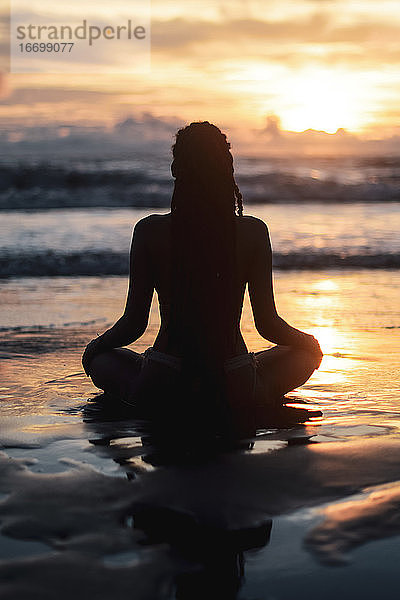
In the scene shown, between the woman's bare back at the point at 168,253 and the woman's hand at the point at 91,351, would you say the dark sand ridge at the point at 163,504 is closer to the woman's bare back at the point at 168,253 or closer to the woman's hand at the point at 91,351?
the woman's bare back at the point at 168,253

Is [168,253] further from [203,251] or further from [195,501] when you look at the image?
[195,501]

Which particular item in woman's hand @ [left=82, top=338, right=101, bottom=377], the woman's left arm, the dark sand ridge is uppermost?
the woman's left arm

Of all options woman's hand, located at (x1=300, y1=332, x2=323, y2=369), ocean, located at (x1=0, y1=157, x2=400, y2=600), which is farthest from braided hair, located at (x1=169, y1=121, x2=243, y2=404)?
woman's hand, located at (x1=300, y1=332, x2=323, y2=369)

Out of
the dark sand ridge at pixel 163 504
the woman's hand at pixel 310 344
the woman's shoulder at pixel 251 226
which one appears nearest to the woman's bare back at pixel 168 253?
the woman's shoulder at pixel 251 226

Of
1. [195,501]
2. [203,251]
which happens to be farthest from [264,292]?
[195,501]

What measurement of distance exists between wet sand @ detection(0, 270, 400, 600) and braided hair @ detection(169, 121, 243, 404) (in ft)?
1.48

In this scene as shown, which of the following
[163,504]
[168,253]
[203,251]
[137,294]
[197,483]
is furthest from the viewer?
[137,294]

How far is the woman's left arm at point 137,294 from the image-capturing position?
385 cm

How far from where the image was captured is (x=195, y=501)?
283cm

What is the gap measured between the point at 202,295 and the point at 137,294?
16.3 inches

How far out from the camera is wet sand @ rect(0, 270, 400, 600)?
223 centimetres

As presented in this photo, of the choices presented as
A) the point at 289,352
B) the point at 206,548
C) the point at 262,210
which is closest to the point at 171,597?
the point at 206,548

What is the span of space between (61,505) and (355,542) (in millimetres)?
1001

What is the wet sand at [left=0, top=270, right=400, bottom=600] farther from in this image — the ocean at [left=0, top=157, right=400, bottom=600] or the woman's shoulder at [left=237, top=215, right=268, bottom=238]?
the woman's shoulder at [left=237, top=215, right=268, bottom=238]
